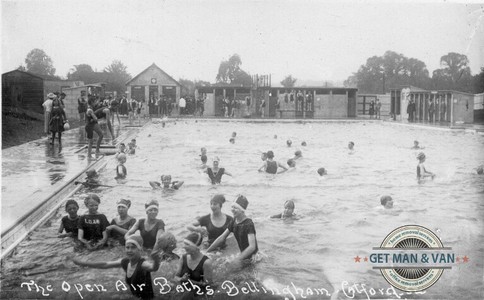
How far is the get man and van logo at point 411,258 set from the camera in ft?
18.8

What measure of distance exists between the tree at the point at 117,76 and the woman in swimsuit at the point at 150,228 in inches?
2047

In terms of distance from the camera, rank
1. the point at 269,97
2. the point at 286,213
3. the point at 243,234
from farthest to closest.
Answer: the point at 269,97 < the point at 286,213 < the point at 243,234

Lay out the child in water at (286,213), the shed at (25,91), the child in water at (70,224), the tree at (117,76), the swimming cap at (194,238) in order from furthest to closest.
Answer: the tree at (117,76), the shed at (25,91), the child in water at (286,213), the child in water at (70,224), the swimming cap at (194,238)

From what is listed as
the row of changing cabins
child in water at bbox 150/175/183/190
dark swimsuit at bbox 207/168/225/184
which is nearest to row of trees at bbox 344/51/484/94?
the row of changing cabins

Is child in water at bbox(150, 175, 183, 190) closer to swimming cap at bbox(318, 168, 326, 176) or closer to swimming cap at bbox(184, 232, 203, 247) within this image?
swimming cap at bbox(318, 168, 326, 176)

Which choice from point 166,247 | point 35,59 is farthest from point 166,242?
point 35,59

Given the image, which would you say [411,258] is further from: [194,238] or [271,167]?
[271,167]

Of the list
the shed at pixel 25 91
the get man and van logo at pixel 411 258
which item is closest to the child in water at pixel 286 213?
the get man and van logo at pixel 411 258

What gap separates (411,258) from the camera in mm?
5945

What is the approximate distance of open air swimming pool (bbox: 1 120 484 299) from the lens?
575 cm

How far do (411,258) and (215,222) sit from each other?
2645mm

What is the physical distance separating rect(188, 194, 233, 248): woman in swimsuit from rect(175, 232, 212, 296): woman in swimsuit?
100 cm

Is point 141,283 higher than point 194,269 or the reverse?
the reverse

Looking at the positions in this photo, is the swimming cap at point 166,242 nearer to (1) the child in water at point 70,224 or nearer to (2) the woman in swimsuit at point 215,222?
(2) the woman in swimsuit at point 215,222
